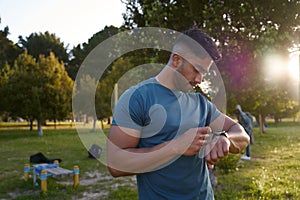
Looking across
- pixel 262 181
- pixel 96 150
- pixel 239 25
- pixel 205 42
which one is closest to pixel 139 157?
pixel 205 42

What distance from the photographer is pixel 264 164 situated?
1230 cm

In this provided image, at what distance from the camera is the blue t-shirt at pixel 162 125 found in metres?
1.75

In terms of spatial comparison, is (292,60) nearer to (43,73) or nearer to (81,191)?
(81,191)

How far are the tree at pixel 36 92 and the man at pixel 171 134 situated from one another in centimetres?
2686

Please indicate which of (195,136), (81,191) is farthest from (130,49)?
(195,136)

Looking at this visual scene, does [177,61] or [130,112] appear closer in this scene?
[130,112]

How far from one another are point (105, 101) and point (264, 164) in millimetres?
21343

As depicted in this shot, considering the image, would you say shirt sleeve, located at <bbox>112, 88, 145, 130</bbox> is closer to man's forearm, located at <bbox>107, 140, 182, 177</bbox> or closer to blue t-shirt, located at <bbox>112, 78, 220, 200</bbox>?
blue t-shirt, located at <bbox>112, 78, 220, 200</bbox>

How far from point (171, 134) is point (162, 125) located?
0.07 m

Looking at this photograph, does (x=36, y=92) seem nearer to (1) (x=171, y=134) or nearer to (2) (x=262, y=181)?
(2) (x=262, y=181)

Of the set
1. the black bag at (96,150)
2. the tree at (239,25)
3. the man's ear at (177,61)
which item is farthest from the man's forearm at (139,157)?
the black bag at (96,150)

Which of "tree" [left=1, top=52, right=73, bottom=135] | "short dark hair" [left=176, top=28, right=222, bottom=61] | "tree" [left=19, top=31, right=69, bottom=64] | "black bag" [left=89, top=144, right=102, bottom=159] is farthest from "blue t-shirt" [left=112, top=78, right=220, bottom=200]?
"tree" [left=19, top=31, right=69, bottom=64]

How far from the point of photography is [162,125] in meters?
1.80

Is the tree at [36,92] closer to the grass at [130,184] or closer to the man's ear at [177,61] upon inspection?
the grass at [130,184]
